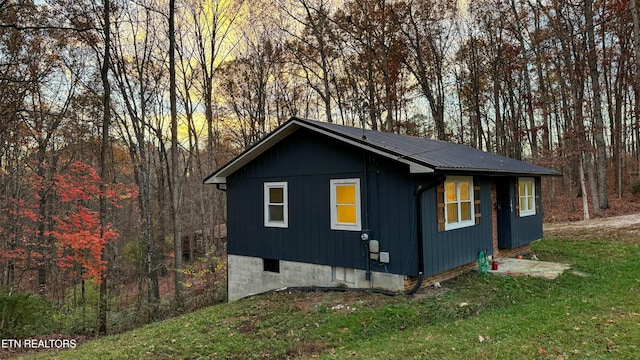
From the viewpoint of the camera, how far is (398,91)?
72.8 ft

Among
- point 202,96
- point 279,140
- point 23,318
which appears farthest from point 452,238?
point 202,96

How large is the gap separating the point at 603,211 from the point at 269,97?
18.4 meters

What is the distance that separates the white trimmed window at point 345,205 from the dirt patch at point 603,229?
384 inches

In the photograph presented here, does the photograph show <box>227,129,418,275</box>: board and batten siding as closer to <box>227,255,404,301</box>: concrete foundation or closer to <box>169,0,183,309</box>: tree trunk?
<box>227,255,404,301</box>: concrete foundation

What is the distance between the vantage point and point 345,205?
800cm

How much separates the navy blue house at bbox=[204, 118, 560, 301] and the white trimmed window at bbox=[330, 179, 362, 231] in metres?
0.02

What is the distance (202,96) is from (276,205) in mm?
10959

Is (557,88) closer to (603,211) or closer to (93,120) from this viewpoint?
(603,211)

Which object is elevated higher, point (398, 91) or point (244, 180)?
point (398, 91)

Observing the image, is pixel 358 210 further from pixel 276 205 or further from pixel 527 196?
pixel 527 196

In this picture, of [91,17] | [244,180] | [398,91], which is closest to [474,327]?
[244,180]

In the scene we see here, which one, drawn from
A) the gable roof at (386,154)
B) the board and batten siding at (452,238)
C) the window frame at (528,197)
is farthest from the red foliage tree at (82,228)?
the window frame at (528,197)

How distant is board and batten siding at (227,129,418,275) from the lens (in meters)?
7.15

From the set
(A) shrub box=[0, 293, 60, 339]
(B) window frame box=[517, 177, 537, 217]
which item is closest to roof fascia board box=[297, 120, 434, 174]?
(B) window frame box=[517, 177, 537, 217]
